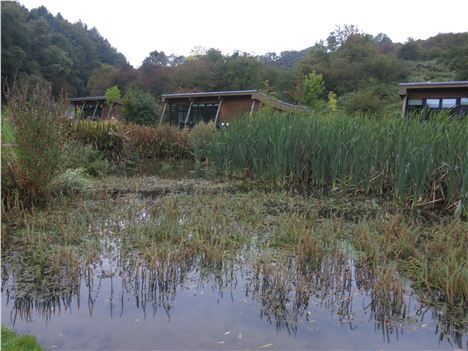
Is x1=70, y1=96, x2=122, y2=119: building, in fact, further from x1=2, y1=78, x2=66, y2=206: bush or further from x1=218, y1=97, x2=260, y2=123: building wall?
x1=2, y1=78, x2=66, y2=206: bush

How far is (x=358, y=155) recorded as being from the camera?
6.32 metres

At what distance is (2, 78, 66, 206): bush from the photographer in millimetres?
4820

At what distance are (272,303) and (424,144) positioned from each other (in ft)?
11.6

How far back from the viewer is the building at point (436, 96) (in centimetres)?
1292

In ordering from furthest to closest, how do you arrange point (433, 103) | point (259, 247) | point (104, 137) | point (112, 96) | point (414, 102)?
point (112, 96) < point (414, 102) < point (433, 103) < point (104, 137) < point (259, 247)

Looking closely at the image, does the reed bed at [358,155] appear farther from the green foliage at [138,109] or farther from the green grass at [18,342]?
the green foliage at [138,109]

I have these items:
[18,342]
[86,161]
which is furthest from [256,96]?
[18,342]

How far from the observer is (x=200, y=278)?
125 inches

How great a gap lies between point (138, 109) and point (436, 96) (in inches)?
510

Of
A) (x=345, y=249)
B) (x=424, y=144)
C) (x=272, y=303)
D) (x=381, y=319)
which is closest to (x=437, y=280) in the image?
(x=381, y=319)

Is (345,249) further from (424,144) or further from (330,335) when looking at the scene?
(424,144)

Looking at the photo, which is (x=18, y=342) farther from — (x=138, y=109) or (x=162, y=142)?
(x=138, y=109)

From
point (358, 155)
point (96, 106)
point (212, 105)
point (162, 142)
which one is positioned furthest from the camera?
point (96, 106)

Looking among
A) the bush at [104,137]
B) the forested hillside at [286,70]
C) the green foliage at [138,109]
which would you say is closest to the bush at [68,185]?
the bush at [104,137]
